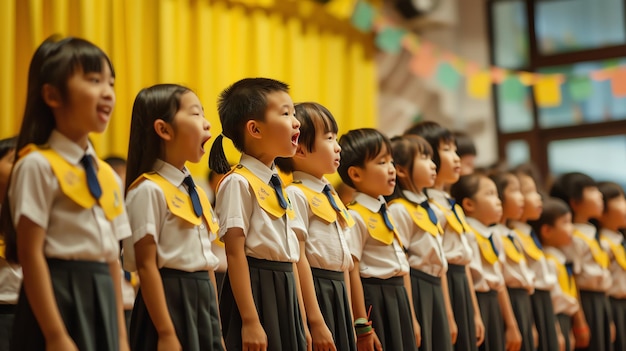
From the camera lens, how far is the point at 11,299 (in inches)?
97.3

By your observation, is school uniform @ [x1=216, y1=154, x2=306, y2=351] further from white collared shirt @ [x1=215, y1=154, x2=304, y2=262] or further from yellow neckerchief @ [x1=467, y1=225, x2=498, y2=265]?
yellow neckerchief @ [x1=467, y1=225, x2=498, y2=265]

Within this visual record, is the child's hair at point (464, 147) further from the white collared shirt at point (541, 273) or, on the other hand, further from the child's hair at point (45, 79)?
the child's hair at point (45, 79)

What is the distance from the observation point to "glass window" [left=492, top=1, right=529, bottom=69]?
22.4ft

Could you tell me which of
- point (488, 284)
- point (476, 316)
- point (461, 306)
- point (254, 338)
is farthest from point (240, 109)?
point (488, 284)

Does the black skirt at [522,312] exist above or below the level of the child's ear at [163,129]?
below

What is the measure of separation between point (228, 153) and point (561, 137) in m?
3.27

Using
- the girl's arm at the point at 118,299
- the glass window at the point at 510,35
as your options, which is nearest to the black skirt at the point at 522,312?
the girl's arm at the point at 118,299

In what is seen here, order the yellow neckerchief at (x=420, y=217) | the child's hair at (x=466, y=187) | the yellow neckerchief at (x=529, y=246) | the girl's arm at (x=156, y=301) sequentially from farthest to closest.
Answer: the yellow neckerchief at (x=529, y=246)
the child's hair at (x=466, y=187)
the yellow neckerchief at (x=420, y=217)
the girl's arm at (x=156, y=301)

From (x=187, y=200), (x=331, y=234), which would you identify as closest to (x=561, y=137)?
(x=331, y=234)

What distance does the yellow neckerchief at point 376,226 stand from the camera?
9.30ft

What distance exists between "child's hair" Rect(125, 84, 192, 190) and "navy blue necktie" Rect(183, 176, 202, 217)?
4.1 inches

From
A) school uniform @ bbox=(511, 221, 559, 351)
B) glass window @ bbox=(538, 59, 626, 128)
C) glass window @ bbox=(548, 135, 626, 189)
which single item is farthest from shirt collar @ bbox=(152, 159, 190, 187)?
glass window @ bbox=(548, 135, 626, 189)

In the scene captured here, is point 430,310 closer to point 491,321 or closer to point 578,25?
Result: point 491,321

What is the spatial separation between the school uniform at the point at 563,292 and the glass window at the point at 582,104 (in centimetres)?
259
